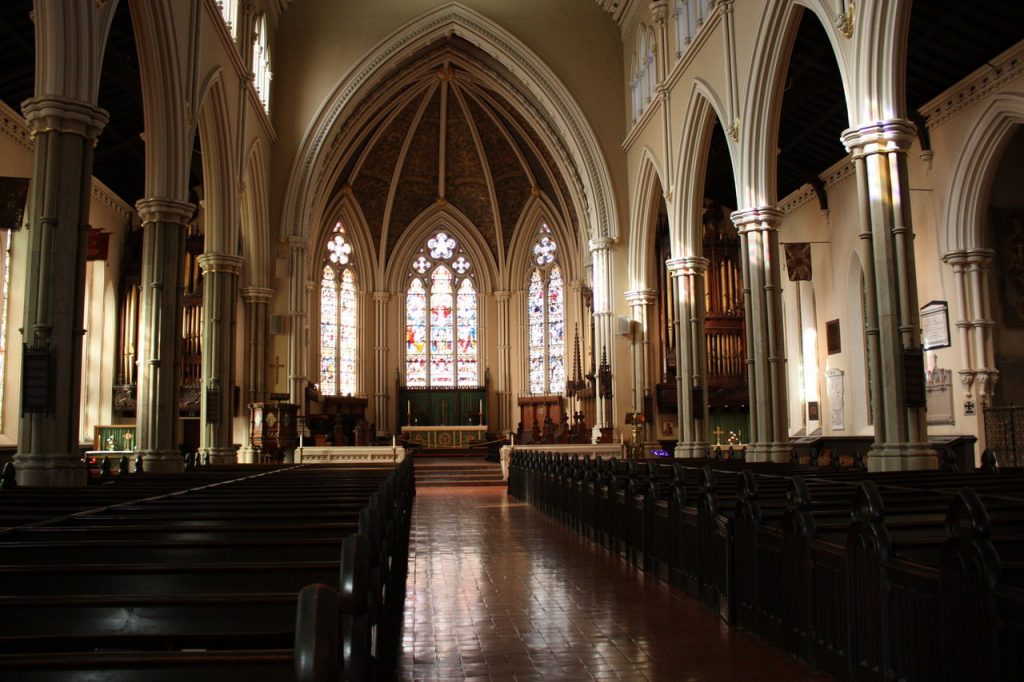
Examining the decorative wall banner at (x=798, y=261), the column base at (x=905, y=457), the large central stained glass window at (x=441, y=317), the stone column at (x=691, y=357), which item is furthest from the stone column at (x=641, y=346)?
the column base at (x=905, y=457)

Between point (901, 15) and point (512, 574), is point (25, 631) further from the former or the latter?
point (901, 15)

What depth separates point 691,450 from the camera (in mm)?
17828

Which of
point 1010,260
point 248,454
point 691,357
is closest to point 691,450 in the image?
point 691,357

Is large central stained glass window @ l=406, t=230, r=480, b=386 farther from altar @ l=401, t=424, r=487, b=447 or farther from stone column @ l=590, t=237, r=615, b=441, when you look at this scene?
stone column @ l=590, t=237, r=615, b=441

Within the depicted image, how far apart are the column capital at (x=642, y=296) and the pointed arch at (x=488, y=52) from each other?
1559mm

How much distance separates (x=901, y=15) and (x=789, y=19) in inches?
131

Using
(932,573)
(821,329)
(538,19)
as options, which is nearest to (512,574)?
(932,573)

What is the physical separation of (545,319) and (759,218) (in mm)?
17681

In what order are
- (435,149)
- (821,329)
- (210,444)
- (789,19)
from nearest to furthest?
(789,19) → (210,444) → (821,329) → (435,149)

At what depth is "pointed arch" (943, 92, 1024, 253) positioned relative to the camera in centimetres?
1492

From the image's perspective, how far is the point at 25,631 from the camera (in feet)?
8.82

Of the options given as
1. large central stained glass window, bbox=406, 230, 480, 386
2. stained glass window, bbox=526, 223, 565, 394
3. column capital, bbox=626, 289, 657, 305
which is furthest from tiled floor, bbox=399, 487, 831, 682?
large central stained glass window, bbox=406, 230, 480, 386

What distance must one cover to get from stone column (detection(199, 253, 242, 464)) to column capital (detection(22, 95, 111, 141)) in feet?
25.6

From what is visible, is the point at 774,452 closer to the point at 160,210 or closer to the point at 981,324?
the point at 981,324
